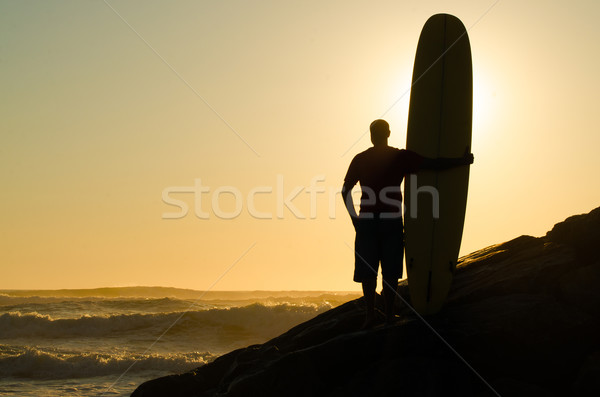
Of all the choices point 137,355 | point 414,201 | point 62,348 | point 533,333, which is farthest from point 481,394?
point 62,348

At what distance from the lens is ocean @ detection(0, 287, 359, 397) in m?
11.8

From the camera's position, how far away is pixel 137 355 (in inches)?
563

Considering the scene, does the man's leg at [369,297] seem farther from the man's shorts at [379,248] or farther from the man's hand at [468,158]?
the man's hand at [468,158]

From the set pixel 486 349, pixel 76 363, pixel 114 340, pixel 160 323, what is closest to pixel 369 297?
pixel 486 349

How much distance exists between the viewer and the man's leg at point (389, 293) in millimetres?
4801

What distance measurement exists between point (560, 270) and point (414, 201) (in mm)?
1461

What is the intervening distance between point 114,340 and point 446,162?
14.8 m

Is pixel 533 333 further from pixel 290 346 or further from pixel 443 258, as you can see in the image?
pixel 290 346

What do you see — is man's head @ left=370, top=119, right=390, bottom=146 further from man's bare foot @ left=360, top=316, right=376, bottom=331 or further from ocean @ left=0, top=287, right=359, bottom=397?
ocean @ left=0, top=287, right=359, bottom=397

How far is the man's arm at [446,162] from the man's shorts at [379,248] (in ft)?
2.34

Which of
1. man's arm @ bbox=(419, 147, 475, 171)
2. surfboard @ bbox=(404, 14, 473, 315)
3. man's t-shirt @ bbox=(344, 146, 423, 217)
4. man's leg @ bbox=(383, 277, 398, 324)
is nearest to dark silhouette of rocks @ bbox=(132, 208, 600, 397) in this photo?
man's leg @ bbox=(383, 277, 398, 324)

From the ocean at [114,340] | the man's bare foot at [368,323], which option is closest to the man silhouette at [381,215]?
the man's bare foot at [368,323]

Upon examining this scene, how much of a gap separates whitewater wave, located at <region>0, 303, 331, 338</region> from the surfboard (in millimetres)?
14456

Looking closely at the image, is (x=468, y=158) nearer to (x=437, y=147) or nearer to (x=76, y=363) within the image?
(x=437, y=147)
